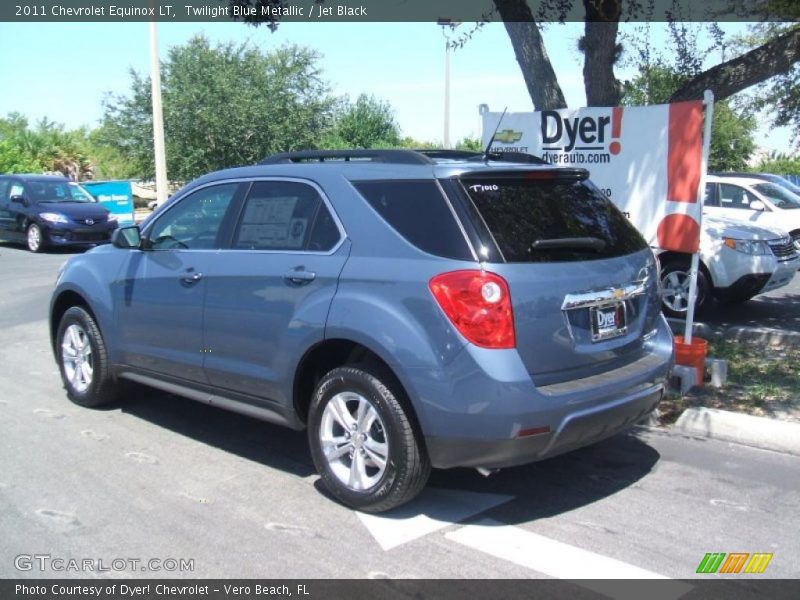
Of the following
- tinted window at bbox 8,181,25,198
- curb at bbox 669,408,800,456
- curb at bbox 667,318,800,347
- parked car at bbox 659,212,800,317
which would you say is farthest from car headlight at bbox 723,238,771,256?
tinted window at bbox 8,181,25,198

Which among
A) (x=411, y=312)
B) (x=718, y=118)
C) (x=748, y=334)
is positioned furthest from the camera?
(x=718, y=118)

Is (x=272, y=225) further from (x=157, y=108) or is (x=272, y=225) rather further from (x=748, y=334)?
(x=157, y=108)

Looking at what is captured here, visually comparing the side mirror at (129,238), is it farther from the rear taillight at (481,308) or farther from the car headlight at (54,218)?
the car headlight at (54,218)

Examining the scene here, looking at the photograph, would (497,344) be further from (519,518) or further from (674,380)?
(674,380)

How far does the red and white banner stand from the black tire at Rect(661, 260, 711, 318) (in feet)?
9.33

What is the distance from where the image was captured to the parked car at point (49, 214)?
59.1 ft

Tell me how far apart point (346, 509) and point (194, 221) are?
90.0 inches

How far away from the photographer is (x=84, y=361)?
6203 millimetres

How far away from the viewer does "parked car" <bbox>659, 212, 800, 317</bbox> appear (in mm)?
9508

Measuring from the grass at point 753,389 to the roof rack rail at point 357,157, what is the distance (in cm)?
288

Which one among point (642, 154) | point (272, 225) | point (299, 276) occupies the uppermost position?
point (642, 154)

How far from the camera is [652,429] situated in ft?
18.7

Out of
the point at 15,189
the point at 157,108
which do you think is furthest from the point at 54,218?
the point at 157,108

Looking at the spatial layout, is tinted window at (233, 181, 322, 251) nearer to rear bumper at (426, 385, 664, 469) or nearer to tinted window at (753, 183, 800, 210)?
rear bumper at (426, 385, 664, 469)
